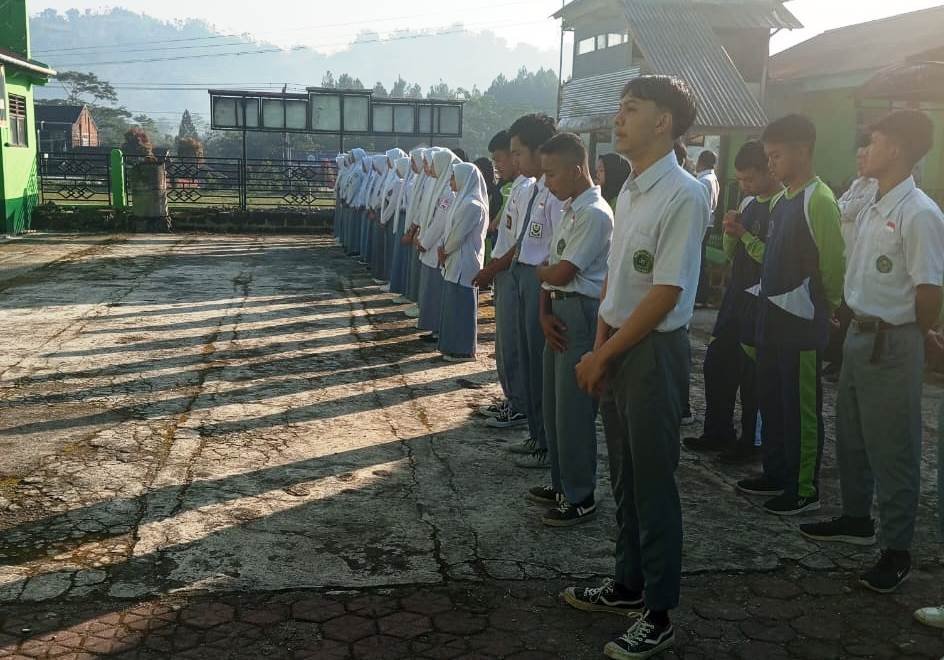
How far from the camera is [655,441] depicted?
2797 millimetres

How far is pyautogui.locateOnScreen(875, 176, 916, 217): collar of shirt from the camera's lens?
3.45 metres

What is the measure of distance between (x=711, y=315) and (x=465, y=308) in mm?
3843

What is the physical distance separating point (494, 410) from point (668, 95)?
3.21 meters

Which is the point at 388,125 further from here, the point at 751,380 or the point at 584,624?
the point at 584,624

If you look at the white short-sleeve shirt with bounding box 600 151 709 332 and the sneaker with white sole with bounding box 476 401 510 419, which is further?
the sneaker with white sole with bounding box 476 401 510 419

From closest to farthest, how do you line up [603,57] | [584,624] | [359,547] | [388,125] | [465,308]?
[584,624]
[359,547]
[465,308]
[388,125]
[603,57]

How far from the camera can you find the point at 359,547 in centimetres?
367

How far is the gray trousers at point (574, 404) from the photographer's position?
378 centimetres

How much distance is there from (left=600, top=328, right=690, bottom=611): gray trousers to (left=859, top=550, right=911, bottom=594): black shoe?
99 centimetres

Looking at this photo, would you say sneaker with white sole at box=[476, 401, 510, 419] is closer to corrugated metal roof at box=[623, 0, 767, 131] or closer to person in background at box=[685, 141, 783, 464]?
person in background at box=[685, 141, 783, 464]

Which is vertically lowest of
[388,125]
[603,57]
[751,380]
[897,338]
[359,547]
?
[359,547]

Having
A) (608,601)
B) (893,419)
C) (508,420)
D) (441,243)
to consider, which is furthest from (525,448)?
(441,243)

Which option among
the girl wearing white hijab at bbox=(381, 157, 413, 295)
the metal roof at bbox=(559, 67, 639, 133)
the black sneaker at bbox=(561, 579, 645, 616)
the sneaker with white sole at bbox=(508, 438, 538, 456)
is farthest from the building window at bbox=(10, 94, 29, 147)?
the black sneaker at bbox=(561, 579, 645, 616)

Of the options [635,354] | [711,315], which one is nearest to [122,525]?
[635,354]
